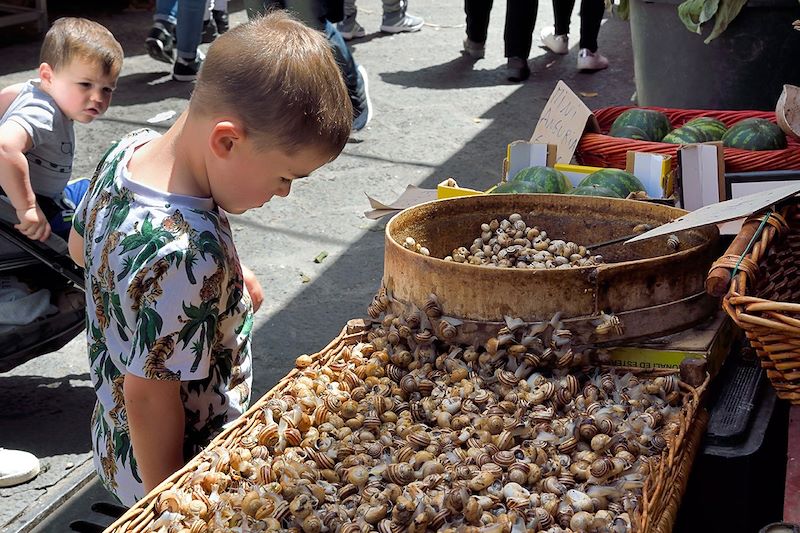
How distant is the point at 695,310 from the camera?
200 cm

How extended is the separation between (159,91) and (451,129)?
228 cm

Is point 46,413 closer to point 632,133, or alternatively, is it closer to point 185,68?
point 632,133

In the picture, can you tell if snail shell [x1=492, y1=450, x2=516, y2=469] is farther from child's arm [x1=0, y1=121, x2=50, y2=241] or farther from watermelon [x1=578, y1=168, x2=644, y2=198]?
child's arm [x1=0, y1=121, x2=50, y2=241]

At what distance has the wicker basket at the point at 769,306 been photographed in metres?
1.65

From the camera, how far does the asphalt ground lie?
3.20 meters

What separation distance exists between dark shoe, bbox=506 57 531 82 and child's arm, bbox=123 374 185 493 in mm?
6044

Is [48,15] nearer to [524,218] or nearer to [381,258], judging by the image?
[381,258]

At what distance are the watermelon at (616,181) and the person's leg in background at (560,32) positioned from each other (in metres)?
5.52

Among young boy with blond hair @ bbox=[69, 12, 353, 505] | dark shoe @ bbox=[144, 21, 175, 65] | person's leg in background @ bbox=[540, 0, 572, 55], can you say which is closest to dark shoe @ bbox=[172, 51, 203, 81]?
dark shoe @ bbox=[144, 21, 175, 65]

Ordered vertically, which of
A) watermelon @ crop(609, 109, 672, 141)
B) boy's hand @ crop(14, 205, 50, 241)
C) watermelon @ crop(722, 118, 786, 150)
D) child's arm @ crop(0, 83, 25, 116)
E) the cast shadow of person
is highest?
watermelon @ crop(722, 118, 786, 150)

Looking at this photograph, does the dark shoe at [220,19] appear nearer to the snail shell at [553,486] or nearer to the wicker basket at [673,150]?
the wicker basket at [673,150]

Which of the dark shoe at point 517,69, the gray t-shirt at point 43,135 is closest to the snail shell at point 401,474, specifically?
the gray t-shirt at point 43,135

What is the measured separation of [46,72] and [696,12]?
8.39 feet

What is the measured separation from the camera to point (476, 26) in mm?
7961
